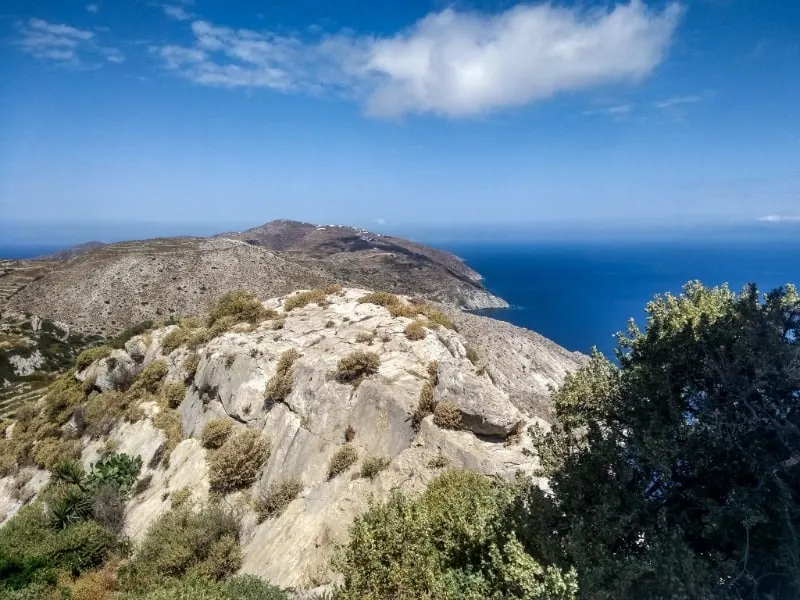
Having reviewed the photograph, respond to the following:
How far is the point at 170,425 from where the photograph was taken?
21.2 meters

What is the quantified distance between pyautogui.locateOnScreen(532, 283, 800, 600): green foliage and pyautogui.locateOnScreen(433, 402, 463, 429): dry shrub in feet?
15.4

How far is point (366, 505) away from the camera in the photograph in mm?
13367

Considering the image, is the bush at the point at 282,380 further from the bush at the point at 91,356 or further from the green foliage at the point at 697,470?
the bush at the point at 91,356

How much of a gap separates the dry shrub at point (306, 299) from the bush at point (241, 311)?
109 cm

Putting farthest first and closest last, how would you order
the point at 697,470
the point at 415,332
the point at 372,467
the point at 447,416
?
the point at 415,332
the point at 447,416
the point at 372,467
the point at 697,470

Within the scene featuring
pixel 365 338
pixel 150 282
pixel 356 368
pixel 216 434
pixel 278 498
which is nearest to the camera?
pixel 278 498

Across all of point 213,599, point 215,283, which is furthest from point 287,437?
point 215,283

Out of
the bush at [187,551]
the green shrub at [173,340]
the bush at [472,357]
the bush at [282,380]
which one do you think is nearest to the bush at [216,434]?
the bush at [282,380]

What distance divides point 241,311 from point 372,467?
14023mm

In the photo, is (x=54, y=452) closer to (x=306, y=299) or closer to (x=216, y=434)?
(x=216, y=434)

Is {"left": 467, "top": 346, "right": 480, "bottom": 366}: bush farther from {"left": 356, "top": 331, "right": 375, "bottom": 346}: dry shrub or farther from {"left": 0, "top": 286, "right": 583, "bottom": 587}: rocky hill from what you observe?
{"left": 356, "top": 331, "right": 375, "bottom": 346}: dry shrub

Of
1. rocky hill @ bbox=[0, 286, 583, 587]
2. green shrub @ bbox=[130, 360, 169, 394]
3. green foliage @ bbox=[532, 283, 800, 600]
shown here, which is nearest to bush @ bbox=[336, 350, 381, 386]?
rocky hill @ bbox=[0, 286, 583, 587]

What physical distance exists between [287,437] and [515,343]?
39775mm

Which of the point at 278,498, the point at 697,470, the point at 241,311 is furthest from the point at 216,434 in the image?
the point at 697,470
